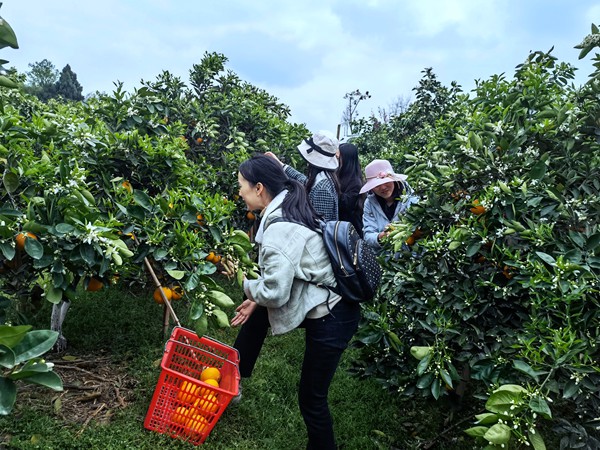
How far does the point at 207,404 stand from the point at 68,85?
41456 millimetres

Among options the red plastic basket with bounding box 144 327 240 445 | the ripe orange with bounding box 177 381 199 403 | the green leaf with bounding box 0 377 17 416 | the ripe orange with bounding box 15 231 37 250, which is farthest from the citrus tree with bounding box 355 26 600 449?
the ripe orange with bounding box 15 231 37 250

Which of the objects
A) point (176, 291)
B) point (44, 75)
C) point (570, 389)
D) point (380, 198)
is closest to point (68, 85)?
point (44, 75)

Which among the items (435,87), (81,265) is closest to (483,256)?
(81,265)

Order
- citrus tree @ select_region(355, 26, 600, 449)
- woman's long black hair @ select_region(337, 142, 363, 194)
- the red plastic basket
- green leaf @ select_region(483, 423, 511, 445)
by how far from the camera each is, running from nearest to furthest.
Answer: green leaf @ select_region(483, 423, 511, 445) < citrus tree @ select_region(355, 26, 600, 449) < the red plastic basket < woman's long black hair @ select_region(337, 142, 363, 194)

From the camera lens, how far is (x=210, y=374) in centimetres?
249

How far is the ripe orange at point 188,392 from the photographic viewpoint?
2.26m

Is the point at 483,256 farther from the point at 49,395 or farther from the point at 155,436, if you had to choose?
the point at 49,395

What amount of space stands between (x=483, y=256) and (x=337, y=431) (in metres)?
1.31

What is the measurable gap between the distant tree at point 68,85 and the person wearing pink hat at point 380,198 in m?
39.2

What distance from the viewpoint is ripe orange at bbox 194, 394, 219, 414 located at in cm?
229

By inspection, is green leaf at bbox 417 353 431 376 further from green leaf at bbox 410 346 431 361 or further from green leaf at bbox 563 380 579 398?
green leaf at bbox 563 380 579 398

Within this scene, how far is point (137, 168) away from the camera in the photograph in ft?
9.76

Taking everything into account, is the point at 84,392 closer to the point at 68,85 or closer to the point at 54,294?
the point at 54,294

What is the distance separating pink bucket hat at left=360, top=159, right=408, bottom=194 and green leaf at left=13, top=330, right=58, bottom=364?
2448 millimetres
